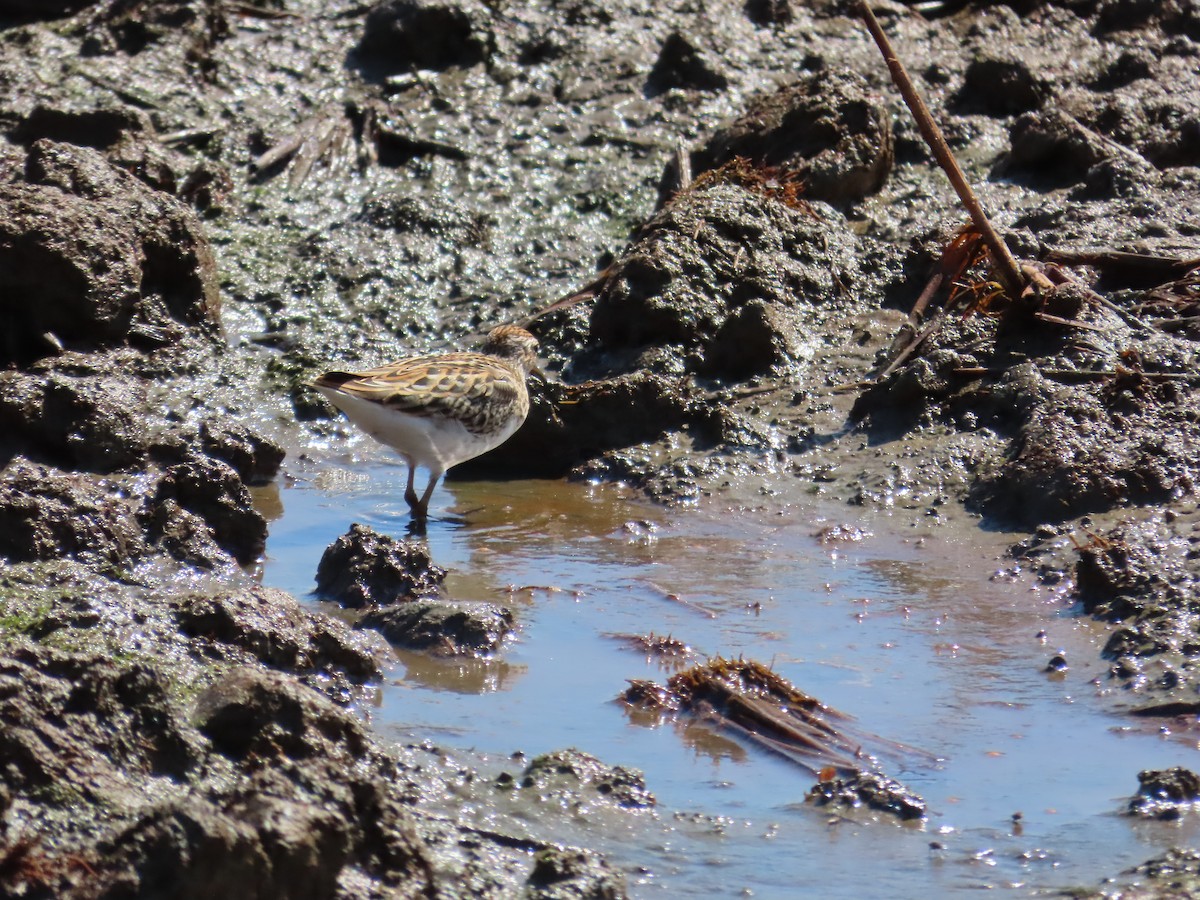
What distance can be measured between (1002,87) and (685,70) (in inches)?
97.2

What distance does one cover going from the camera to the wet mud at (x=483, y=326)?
13.5ft

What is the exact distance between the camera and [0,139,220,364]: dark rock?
348 inches

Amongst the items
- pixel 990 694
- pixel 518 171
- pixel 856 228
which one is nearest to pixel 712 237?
pixel 856 228

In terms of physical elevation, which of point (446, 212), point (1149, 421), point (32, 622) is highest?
point (446, 212)

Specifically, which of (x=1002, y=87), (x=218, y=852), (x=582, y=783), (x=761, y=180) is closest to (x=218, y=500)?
(x=582, y=783)

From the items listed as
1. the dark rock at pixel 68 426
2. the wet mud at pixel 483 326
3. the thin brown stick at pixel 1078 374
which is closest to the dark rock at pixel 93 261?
the wet mud at pixel 483 326

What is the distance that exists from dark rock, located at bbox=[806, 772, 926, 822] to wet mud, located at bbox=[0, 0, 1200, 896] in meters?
0.01

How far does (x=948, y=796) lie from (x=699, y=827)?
800 mm

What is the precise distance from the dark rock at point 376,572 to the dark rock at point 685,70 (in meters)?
7.18

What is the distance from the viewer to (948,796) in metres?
4.84

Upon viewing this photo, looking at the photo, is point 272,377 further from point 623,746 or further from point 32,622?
point 623,746

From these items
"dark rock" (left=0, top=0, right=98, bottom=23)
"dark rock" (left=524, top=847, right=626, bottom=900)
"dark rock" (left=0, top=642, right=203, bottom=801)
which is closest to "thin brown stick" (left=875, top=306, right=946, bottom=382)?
"dark rock" (left=524, top=847, right=626, bottom=900)

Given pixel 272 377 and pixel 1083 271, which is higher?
pixel 1083 271

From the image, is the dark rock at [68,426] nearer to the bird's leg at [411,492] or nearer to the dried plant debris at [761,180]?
the bird's leg at [411,492]
